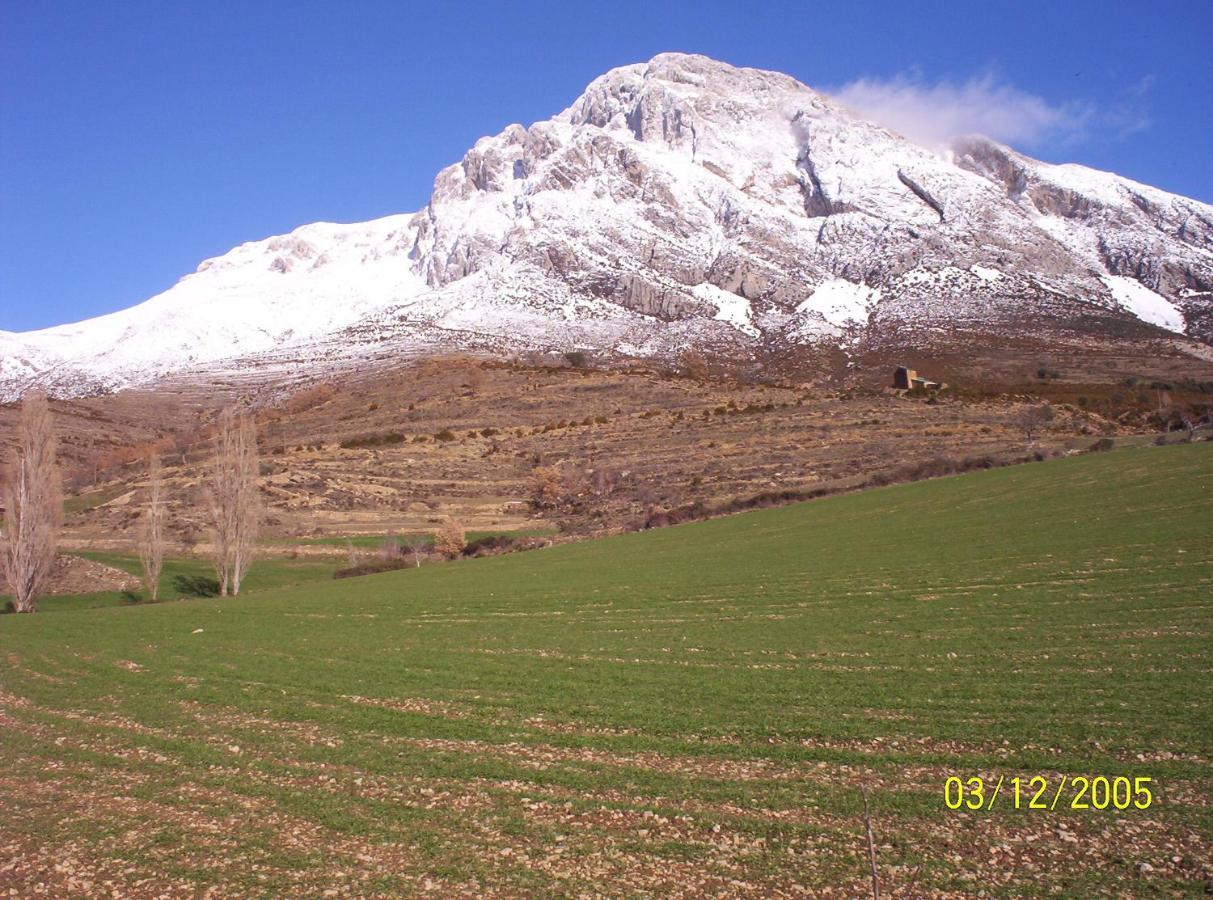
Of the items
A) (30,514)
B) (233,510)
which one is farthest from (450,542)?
(30,514)

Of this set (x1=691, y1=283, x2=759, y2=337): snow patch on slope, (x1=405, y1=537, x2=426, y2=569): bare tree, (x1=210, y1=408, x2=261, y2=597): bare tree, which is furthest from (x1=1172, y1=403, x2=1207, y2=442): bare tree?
(x1=691, y1=283, x2=759, y2=337): snow patch on slope

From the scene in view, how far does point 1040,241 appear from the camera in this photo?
189250mm

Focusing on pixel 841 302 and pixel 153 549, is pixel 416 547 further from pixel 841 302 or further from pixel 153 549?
pixel 841 302

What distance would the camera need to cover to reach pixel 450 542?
64.1 m

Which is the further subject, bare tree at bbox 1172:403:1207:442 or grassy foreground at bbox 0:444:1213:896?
bare tree at bbox 1172:403:1207:442

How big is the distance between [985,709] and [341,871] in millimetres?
10682

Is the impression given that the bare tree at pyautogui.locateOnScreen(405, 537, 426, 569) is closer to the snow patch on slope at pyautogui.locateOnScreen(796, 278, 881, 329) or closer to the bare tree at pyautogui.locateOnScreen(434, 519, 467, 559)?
the bare tree at pyautogui.locateOnScreen(434, 519, 467, 559)

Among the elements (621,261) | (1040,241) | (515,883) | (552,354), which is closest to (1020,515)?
(515,883)

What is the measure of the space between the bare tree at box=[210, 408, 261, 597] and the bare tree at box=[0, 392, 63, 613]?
9241 mm

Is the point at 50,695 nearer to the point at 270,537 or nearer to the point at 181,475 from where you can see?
the point at 270,537
